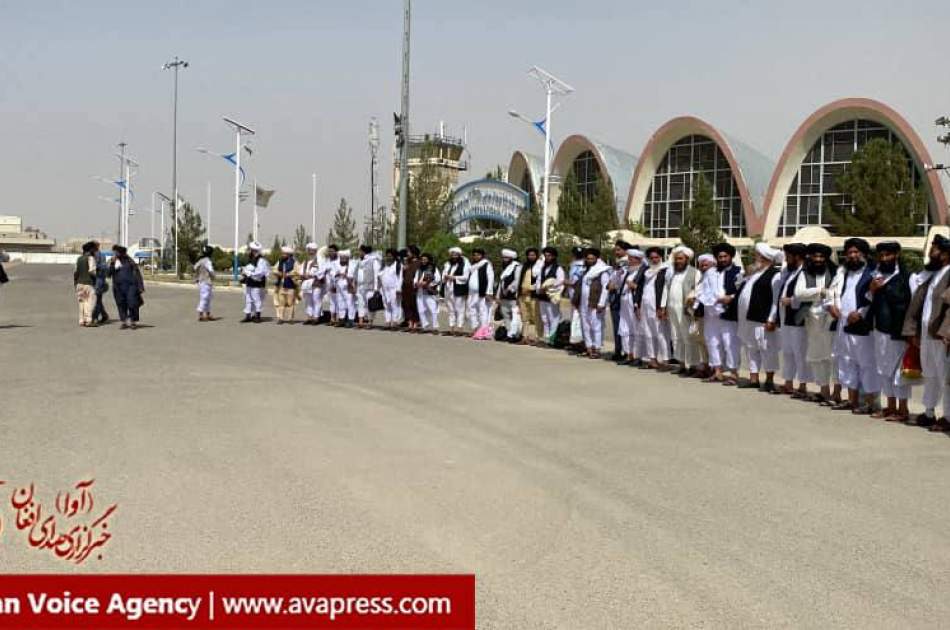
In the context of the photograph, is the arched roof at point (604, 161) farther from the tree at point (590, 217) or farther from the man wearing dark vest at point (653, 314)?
the man wearing dark vest at point (653, 314)

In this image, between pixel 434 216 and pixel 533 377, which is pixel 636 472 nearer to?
pixel 533 377

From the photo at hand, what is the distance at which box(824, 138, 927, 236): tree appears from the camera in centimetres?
3788

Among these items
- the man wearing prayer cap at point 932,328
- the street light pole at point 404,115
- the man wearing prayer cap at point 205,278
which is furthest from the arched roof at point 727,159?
the man wearing prayer cap at point 932,328

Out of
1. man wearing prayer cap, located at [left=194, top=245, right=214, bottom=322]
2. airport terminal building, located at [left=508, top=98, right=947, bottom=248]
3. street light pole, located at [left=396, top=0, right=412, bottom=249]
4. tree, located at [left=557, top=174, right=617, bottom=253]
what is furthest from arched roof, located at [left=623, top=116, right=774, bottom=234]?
man wearing prayer cap, located at [left=194, top=245, right=214, bottom=322]

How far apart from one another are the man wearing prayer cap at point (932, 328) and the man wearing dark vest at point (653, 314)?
4318 millimetres

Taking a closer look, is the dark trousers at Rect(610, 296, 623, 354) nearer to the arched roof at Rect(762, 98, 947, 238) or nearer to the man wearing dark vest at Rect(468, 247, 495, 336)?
the man wearing dark vest at Rect(468, 247, 495, 336)

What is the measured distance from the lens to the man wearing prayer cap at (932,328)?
893 cm

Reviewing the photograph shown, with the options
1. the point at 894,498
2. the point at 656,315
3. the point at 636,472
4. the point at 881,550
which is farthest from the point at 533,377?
the point at 881,550

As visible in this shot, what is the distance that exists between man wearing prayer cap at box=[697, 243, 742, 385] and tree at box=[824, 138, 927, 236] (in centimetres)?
2840

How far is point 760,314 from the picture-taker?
37.7 feet

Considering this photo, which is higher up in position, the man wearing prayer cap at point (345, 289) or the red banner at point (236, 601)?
the man wearing prayer cap at point (345, 289)

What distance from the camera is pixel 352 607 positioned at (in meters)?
4.07

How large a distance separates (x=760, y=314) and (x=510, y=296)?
641 cm

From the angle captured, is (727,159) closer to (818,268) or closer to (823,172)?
(823,172)
